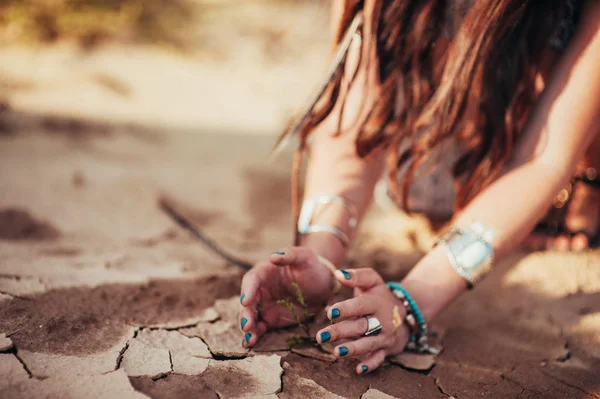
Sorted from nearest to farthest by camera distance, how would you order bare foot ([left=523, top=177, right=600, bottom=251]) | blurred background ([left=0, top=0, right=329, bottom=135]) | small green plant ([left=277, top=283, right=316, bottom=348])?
1. small green plant ([left=277, top=283, right=316, bottom=348])
2. bare foot ([left=523, top=177, right=600, bottom=251])
3. blurred background ([left=0, top=0, right=329, bottom=135])

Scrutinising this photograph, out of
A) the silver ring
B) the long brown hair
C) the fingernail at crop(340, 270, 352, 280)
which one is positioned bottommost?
the silver ring

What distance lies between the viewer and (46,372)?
2.97 ft

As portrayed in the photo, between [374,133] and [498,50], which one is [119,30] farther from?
[498,50]

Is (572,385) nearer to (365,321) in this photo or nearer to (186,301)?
(365,321)

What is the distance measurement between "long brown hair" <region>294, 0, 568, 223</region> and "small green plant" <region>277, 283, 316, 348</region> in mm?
274

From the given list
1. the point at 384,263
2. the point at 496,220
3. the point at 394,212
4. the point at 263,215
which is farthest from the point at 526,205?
the point at 263,215

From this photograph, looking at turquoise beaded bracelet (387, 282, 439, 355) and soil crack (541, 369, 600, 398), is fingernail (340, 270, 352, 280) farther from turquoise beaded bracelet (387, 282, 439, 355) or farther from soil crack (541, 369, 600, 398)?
soil crack (541, 369, 600, 398)

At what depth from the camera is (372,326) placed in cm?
101

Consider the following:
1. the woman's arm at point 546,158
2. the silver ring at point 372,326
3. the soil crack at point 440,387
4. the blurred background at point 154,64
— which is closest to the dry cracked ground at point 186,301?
the soil crack at point 440,387

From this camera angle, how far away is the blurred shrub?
292 centimetres

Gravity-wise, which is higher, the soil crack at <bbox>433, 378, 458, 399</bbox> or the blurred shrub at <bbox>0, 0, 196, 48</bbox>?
the blurred shrub at <bbox>0, 0, 196, 48</bbox>

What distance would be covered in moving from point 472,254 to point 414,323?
220 mm

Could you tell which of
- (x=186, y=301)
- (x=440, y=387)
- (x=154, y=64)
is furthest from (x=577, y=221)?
(x=154, y=64)

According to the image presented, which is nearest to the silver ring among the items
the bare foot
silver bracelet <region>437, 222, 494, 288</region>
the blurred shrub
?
silver bracelet <region>437, 222, 494, 288</region>
